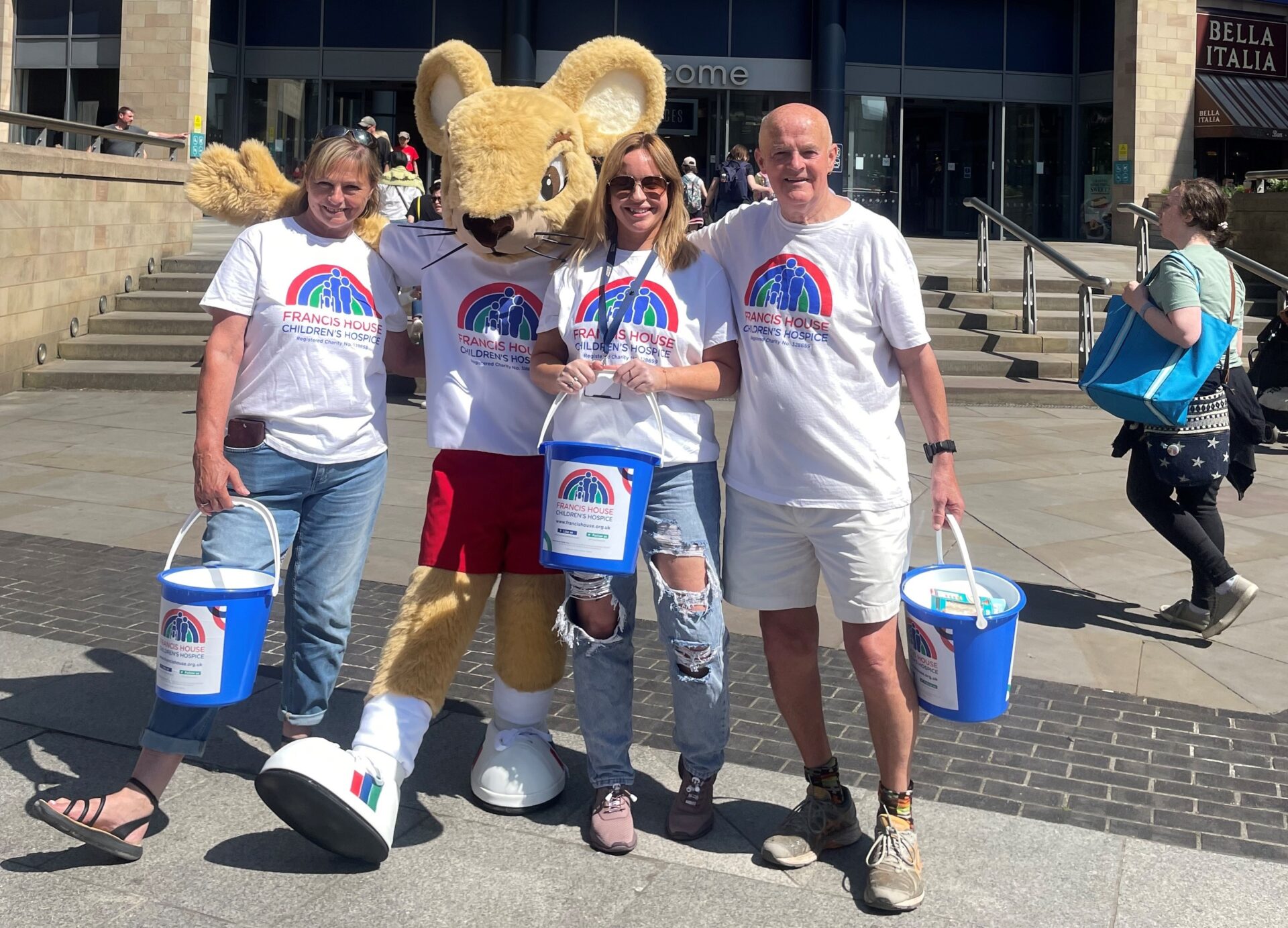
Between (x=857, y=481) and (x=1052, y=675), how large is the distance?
2.18m

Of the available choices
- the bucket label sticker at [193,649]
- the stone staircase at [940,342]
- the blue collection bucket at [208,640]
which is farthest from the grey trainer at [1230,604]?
the stone staircase at [940,342]

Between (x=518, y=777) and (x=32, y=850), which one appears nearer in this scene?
(x=32, y=850)

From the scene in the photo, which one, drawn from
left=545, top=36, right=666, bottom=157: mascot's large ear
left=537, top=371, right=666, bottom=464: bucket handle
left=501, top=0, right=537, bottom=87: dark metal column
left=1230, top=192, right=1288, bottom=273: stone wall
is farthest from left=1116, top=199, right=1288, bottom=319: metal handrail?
left=501, top=0, right=537, bottom=87: dark metal column

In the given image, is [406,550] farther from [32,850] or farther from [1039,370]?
[1039,370]

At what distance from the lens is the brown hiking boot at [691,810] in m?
3.51

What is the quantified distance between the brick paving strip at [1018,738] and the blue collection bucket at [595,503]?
1.21 metres

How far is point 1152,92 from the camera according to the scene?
24250mm

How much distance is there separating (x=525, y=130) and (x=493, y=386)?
2.30 ft

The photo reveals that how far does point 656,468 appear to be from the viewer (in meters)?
3.40

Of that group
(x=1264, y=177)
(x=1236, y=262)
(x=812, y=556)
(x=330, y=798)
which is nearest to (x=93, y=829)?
(x=330, y=798)

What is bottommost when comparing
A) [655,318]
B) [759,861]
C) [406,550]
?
[759,861]

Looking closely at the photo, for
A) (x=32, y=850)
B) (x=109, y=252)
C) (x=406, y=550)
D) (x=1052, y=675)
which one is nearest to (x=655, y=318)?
(x=32, y=850)

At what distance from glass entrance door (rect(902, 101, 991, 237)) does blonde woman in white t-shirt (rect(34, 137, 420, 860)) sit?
2287 cm

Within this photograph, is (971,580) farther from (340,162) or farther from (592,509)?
(340,162)
